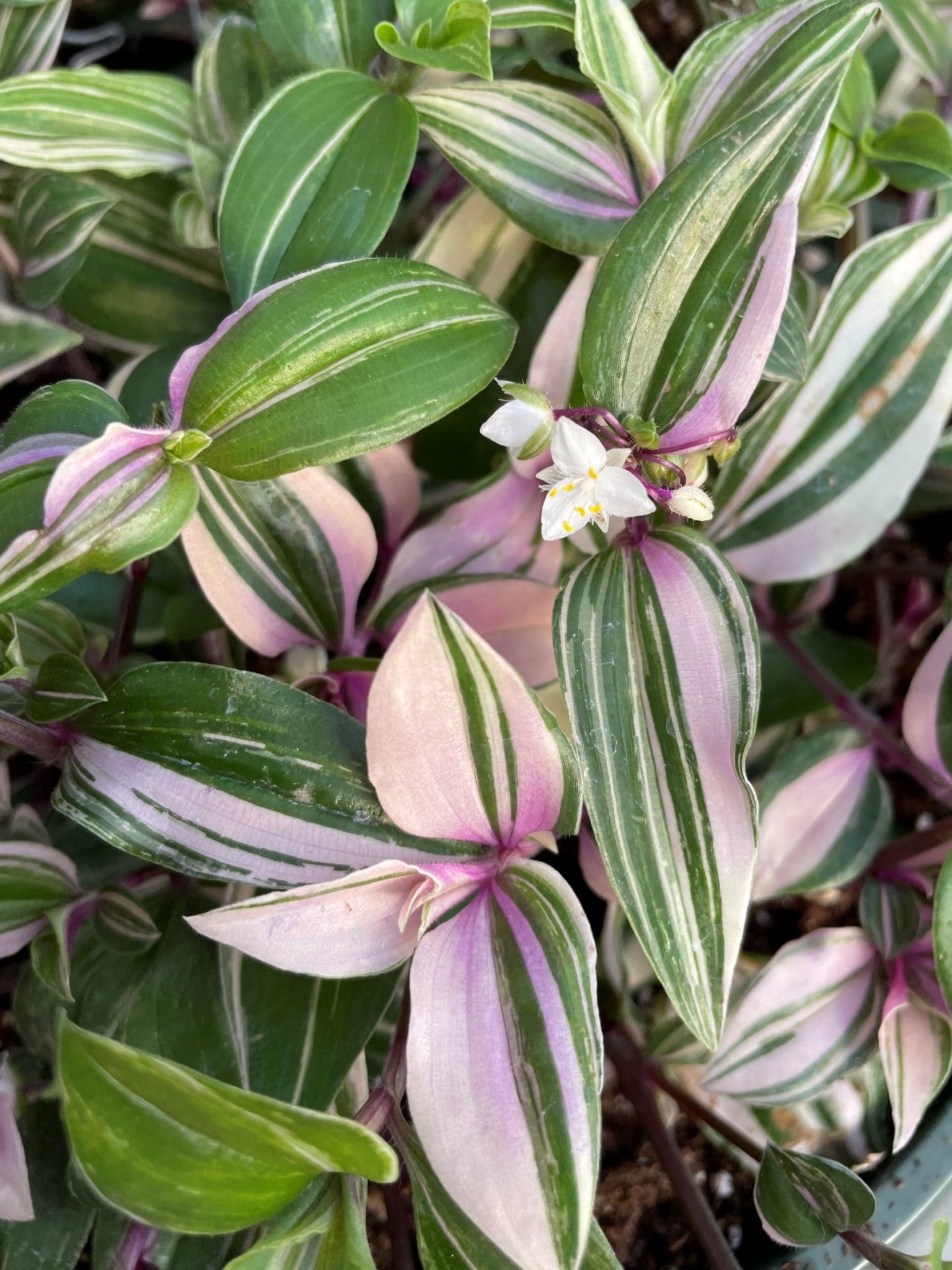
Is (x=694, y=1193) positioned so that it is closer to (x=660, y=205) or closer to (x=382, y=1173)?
(x=382, y=1173)

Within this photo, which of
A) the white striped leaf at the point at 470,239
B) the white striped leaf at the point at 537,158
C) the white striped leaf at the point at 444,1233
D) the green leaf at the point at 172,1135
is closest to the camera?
the green leaf at the point at 172,1135

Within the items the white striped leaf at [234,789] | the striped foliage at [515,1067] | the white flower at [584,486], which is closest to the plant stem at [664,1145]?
the striped foliage at [515,1067]

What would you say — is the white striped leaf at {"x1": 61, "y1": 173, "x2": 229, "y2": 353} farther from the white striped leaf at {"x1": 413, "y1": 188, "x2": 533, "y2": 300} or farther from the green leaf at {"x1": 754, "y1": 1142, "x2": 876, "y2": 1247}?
the green leaf at {"x1": 754, "y1": 1142, "x2": 876, "y2": 1247}

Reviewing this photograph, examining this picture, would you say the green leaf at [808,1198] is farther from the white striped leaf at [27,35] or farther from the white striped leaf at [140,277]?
the white striped leaf at [27,35]

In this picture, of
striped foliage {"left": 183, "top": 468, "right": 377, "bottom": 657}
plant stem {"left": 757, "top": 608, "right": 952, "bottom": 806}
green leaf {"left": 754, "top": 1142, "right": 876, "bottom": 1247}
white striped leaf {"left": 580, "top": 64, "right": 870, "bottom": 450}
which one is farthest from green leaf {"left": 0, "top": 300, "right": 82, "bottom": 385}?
green leaf {"left": 754, "top": 1142, "right": 876, "bottom": 1247}

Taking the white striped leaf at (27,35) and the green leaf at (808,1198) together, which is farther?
the white striped leaf at (27,35)

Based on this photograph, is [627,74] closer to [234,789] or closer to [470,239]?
[470,239]

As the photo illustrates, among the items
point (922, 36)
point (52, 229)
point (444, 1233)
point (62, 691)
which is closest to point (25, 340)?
point (52, 229)
